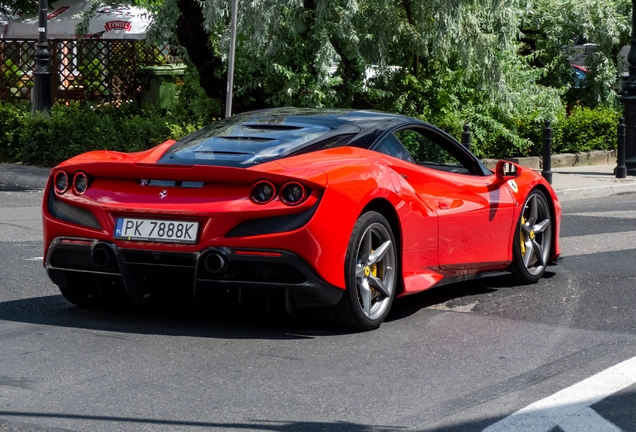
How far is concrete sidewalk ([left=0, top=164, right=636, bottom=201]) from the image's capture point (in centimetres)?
1584

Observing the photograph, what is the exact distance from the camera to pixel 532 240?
8172mm

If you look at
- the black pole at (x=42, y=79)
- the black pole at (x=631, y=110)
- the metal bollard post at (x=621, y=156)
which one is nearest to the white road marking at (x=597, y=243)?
the metal bollard post at (x=621, y=156)

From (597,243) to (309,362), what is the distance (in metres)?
5.44

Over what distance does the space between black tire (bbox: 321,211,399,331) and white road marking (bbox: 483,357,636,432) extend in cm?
144

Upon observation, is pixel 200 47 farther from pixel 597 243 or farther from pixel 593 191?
pixel 597 243

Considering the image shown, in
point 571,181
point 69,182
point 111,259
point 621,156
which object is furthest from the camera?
point 621,156

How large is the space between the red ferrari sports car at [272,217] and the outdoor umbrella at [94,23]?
50.6ft

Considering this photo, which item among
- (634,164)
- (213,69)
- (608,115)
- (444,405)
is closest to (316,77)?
(213,69)

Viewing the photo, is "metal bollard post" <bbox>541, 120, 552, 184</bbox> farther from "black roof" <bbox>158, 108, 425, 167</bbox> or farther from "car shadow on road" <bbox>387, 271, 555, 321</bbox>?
"black roof" <bbox>158, 108, 425, 167</bbox>

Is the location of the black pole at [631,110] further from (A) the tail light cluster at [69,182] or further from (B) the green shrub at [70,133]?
(A) the tail light cluster at [69,182]

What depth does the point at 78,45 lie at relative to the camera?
2020 centimetres

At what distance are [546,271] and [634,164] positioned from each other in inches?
403

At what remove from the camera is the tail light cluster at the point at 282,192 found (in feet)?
19.4

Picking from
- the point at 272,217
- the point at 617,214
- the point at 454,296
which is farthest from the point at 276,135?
the point at 617,214
